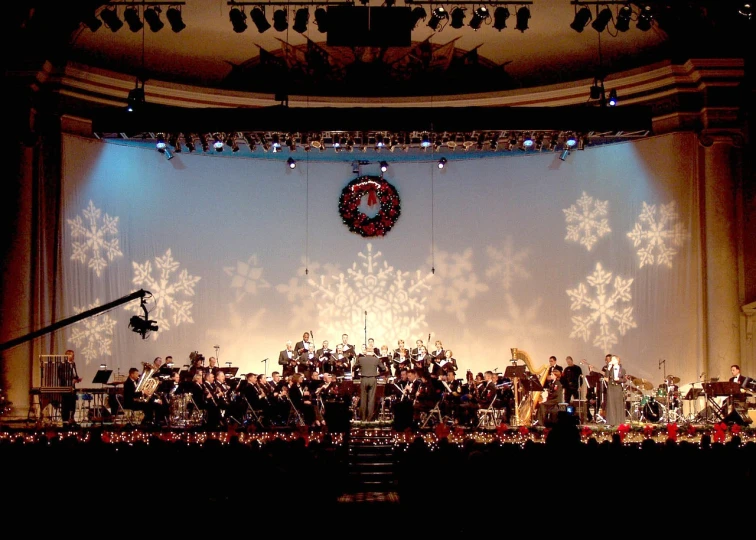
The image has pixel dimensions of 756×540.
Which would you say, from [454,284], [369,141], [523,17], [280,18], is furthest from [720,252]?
[280,18]

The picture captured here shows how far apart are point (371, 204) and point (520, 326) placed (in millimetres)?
4917

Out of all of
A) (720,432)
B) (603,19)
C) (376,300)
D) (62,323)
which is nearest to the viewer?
(62,323)

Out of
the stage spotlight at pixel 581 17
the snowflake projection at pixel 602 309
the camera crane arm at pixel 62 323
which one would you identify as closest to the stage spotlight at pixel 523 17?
the stage spotlight at pixel 581 17

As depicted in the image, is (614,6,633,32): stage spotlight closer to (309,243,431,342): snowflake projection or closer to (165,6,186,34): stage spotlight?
(309,243,431,342): snowflake projection

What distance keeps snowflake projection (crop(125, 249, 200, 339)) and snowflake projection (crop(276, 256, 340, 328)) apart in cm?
233

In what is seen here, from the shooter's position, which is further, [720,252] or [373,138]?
[373,138]

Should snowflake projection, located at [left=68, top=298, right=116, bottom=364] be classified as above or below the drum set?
above

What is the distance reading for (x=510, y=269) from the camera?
802 inches

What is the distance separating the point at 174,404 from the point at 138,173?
6.06 meters

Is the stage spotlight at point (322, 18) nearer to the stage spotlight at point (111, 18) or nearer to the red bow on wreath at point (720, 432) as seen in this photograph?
the stage spotlight at point (111, 18)

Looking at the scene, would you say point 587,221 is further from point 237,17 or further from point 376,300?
point 237,17

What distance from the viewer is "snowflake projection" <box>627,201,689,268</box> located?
1798 cm

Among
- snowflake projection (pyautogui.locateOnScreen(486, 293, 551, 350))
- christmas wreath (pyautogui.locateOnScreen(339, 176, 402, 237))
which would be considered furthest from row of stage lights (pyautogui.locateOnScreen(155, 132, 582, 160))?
snowflake projection (pyautogui.locateOnScreen(486, 293, 551, 350))

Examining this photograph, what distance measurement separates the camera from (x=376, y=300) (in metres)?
20.9
